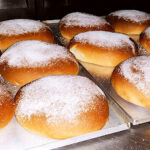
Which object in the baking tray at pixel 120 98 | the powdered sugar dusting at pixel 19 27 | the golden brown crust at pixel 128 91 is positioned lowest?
the baking tray at pixel 120 98

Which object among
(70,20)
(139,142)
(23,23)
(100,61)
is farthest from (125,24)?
(139,142)

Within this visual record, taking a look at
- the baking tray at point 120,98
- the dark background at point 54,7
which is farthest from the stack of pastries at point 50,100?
the dark background at point 54,7

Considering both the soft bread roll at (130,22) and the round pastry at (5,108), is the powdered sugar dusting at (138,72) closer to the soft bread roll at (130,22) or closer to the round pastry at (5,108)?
the round pastry at (5,108)

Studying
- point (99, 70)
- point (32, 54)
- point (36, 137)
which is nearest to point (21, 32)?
Result: point (32, 54)

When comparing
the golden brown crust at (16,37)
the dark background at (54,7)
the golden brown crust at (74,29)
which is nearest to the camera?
the golden brown crust at (16,37)

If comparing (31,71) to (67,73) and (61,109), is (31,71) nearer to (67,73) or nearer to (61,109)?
(67,73)
